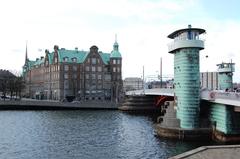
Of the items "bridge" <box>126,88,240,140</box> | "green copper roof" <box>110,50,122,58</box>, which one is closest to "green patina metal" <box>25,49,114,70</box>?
"green copper roof" <box>110,50,122,58</box>

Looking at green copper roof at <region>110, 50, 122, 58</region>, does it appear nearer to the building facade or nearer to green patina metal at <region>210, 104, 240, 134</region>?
the building facade

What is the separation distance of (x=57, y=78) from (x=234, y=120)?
113 metres

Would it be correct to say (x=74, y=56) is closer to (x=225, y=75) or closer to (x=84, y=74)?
(x=84, y=74)

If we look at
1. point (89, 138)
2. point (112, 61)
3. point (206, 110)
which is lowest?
point (89, 138)

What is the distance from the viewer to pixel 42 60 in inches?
7205

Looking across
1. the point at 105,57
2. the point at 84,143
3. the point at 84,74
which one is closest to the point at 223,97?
the point at 84,143

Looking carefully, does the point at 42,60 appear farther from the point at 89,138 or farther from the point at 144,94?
the point at 89,138

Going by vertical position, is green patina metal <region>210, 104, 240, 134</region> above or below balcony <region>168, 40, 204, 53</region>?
below

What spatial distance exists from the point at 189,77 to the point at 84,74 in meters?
104

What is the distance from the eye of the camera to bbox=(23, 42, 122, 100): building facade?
15525 cm

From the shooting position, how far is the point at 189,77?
5556cm

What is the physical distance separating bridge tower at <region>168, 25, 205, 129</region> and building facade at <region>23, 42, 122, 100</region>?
3803 inches

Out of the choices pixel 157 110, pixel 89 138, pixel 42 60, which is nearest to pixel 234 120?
pixel 89 138

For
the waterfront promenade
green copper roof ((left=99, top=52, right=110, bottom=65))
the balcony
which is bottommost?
the waterfront promenade
